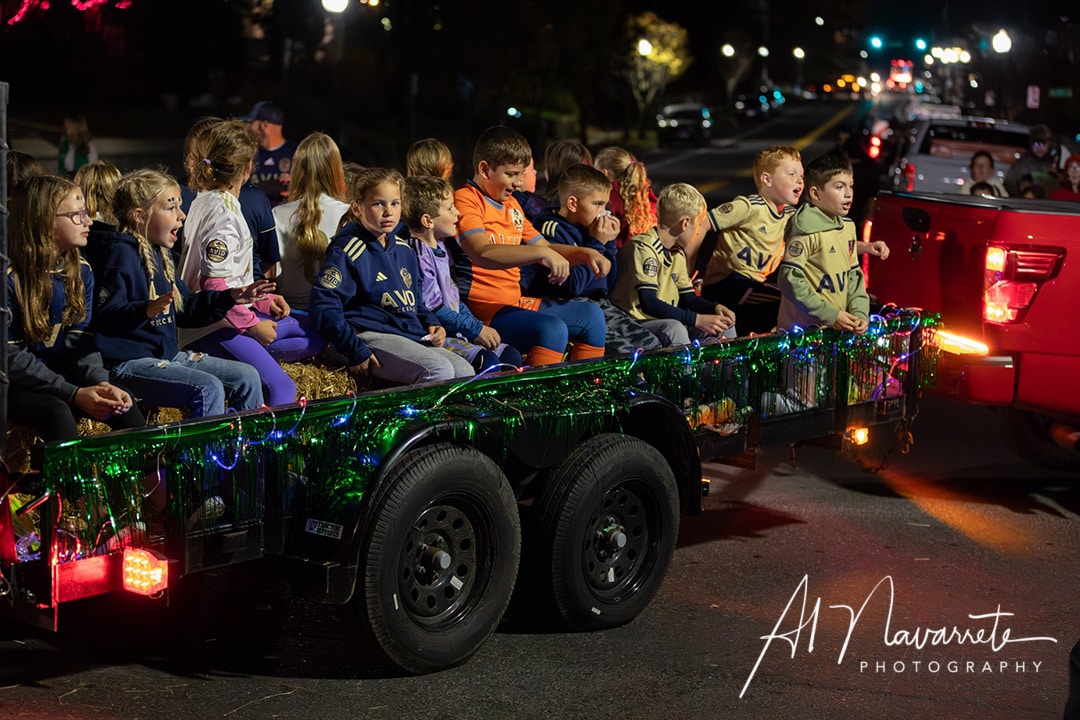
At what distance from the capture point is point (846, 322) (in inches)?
275

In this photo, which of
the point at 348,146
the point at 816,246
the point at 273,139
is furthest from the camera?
the point at 348,146

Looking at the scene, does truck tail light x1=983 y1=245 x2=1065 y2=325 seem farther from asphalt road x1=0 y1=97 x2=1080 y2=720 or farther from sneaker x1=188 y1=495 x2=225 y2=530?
sneaker x1=188 y1=495 x2=225 y2=530

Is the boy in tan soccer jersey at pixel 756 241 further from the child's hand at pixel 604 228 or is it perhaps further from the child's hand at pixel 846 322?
the child's hand at pixel 846 322

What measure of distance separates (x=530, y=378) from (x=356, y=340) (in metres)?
0.95

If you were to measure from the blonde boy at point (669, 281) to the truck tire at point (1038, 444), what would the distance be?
2.28m

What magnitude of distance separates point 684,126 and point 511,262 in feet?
177

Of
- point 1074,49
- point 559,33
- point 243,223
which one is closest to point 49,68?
point 559,33

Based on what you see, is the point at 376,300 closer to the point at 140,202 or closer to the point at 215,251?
the point at 215,251

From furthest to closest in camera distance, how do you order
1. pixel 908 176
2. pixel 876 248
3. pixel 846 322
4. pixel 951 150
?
pixel 951 150 → pixel 908 176 → pixel 876 248 → pixel 846 322

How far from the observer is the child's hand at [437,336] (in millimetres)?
6496

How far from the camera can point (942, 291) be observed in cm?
794

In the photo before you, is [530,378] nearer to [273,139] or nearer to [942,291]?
[942,291]

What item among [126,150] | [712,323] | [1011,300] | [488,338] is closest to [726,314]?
[712,323]

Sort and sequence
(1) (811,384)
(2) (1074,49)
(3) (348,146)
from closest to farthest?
1. (1) (811,384)
2. (3) (348,146)
3. (2) (1074,49)
